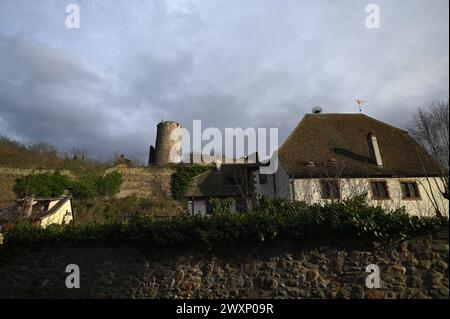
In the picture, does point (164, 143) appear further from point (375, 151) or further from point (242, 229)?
point (242, 229)

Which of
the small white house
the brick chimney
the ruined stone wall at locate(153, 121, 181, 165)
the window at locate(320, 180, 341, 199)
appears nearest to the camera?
the window at locate(320, 180, 341, 199)

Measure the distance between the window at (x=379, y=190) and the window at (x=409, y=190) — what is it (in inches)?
40.4

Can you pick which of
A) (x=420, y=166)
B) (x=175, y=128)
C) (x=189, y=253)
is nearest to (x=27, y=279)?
(x=189, y=253)

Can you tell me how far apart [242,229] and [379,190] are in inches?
496

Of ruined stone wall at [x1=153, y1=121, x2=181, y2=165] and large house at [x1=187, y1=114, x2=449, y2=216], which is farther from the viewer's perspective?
ruined stone wall at [x1=153, y1=121, x2=181, y2=165]

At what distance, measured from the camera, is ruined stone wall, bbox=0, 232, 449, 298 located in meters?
6.53

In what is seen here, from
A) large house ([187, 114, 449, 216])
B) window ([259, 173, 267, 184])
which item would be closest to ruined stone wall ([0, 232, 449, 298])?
large house ([187, 114, 449, 216])

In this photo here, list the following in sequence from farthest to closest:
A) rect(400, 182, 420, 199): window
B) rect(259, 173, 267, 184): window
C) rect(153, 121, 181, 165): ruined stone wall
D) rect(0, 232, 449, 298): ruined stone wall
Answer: rect(153, 121, 181, 165): ruined stone wall < rect(259, 173, 267, 184): window < rect(400, 182, 420, 199): window < rect(0, 232, 449, 298): ruined stone wall

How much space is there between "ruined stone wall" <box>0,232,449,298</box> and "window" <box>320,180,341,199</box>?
30.6ft

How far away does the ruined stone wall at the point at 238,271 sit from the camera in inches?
257

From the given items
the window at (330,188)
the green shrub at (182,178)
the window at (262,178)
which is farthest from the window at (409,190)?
the green shrub at (182,178)

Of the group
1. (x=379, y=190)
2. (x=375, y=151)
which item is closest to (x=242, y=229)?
(x=379, y=190)

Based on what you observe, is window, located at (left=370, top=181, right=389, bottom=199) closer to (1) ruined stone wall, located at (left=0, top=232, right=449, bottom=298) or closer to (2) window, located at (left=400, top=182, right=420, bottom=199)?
(2) window, located at (left=400, top=182, right=420, bottom=199)
